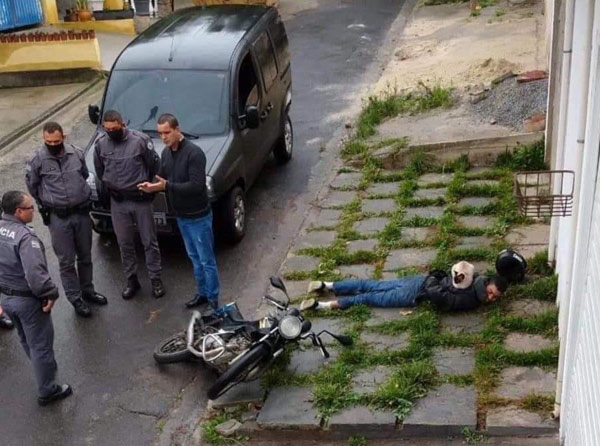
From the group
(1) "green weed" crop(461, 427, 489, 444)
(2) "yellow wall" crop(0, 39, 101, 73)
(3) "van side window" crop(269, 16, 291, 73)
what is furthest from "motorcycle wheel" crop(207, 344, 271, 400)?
(2) "yellow wall" crop(0, 39, 101, 73)

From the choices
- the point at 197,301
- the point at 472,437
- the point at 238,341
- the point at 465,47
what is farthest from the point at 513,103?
the point at 472,437

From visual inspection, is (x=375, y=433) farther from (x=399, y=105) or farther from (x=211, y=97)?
(x=399, y=105)

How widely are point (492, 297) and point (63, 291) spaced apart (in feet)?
13.6

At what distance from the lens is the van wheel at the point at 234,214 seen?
28.2 ft

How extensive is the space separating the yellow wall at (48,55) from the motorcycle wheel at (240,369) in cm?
1103

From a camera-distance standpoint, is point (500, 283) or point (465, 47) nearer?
point (500, 283)

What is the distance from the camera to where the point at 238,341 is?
6.34 meters

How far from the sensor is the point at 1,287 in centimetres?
603

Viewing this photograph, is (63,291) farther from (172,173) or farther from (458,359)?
(458,359)

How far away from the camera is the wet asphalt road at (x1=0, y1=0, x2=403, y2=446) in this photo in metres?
6.16

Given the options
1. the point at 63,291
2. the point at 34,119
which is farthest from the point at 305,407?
the point at 34,119

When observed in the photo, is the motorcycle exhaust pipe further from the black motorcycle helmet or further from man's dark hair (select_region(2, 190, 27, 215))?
man's dark hair (select_region(2, 190, 27, 215))

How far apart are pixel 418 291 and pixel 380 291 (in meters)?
0.37

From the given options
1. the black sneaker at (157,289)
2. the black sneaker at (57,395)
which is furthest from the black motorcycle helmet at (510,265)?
the black sneaker at (57,395)
